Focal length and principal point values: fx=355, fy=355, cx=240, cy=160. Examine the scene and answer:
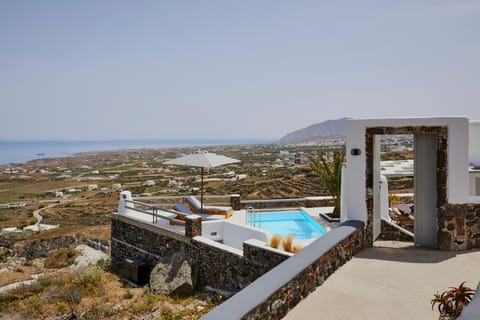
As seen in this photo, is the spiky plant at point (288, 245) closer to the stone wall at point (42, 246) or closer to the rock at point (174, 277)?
the rock at point (174, 277)

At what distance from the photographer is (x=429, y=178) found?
20.4 ft

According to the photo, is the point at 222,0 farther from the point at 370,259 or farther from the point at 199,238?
the point at 370,259

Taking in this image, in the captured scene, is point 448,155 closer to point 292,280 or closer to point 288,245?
point 292,280

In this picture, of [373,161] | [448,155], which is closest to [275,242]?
[373,161]

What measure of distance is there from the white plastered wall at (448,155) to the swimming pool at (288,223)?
4.56m

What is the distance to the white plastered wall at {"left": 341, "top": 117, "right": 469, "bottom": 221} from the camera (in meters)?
5.75

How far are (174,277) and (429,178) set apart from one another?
23.2 ft

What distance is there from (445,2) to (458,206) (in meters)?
7.81

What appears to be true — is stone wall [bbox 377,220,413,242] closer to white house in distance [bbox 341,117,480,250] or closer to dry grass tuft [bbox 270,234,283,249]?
white house in distance [bbox 341,117,480,250]

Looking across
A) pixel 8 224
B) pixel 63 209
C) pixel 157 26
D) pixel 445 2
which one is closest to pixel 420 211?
pixel 445 2

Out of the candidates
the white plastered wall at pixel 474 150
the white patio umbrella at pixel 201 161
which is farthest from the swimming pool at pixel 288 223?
the white plastered wall at pixel 474 150

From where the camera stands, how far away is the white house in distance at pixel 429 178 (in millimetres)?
5816

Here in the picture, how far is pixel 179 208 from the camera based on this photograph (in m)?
12.4

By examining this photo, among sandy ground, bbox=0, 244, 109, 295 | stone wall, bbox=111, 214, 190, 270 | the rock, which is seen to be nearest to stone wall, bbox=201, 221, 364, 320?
the rock
